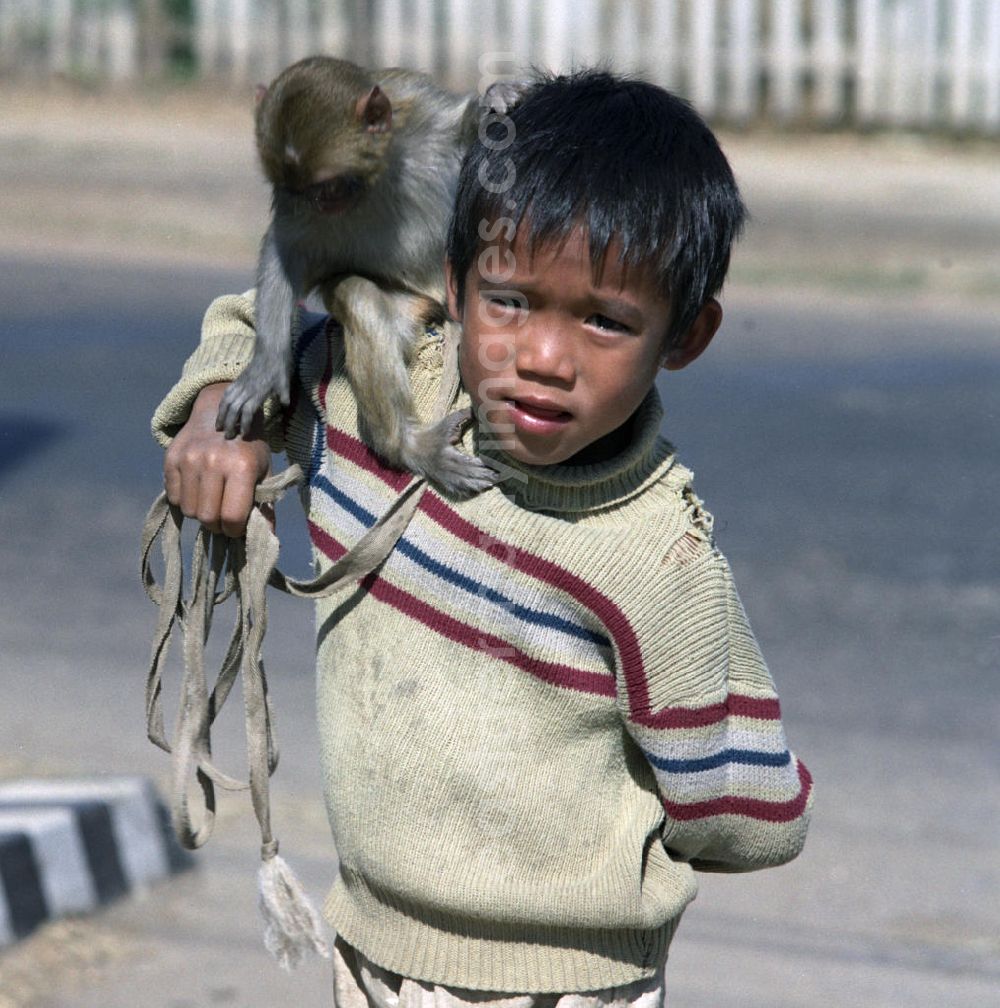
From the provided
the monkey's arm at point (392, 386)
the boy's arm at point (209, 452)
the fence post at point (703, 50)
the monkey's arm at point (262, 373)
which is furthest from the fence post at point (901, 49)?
the boy's arm at point (209, 452)

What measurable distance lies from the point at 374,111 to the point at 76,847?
1593mm

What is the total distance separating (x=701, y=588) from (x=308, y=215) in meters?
1.40

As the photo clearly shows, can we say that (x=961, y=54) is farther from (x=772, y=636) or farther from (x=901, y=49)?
(x=772, y=636)

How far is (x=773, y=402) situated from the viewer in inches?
316

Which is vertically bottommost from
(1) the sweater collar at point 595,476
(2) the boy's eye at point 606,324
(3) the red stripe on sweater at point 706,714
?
(3) the red stripe on sweater at point 706,714

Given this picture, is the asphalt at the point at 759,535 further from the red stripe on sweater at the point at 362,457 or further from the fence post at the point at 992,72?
the red stripe on sweater at the point at 362,457

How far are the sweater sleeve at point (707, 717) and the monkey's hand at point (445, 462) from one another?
0.23 meters

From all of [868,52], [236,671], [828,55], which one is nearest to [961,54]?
[868,52]

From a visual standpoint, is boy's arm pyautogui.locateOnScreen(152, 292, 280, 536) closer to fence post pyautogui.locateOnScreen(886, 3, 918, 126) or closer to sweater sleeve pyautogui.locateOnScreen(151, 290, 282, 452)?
sweater sleeve pyautogui.locateOnScreen(151, 290, 282, 452)

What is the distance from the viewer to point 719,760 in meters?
1.88

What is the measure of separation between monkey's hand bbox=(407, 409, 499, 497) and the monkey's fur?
48 centimetres

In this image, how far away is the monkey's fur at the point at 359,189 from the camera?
2.63 metres

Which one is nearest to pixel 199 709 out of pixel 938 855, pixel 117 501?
pixel 938 855

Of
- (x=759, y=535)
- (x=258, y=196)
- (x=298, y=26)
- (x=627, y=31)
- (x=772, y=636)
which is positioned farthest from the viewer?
(x=298, y=26)
